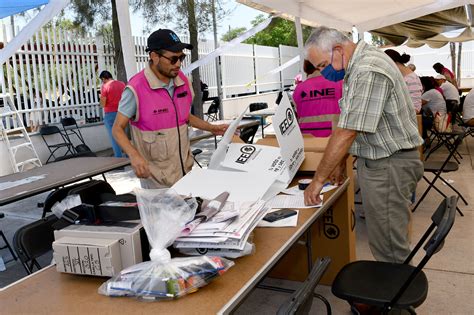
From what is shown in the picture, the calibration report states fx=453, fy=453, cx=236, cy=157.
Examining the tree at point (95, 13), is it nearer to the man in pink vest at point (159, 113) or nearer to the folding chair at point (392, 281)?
the man in pink vest at point (159, 113)

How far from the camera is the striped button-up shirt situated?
203 cm

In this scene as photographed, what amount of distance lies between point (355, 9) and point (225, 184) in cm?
606

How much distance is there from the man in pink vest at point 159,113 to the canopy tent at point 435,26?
7.25 metres

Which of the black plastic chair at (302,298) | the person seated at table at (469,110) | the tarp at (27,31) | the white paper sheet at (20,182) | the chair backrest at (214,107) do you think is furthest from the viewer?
the chair backrest at (214,107)

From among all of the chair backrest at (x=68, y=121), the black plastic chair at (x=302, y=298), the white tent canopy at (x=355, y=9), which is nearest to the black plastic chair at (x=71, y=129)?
the chair backrest at (x=68, y=121)

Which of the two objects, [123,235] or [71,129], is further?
[71,129]

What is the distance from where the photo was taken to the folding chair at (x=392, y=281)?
5.71 feet

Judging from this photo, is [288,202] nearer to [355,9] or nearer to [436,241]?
[436,241]

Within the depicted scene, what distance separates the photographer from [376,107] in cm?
203

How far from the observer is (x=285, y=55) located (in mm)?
20250

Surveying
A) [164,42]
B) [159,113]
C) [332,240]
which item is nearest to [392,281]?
[332,240]

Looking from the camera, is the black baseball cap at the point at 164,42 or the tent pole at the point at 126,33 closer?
the black baseball cap at the point at 164,42

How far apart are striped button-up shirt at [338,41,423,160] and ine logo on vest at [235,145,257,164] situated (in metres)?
0.54

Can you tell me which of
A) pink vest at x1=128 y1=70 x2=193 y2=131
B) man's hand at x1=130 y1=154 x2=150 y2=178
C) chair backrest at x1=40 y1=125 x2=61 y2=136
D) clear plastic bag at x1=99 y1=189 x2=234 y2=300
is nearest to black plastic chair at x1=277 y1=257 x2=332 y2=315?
clear plastic bag at x1=99 y1=189 x2=234 y2=300
